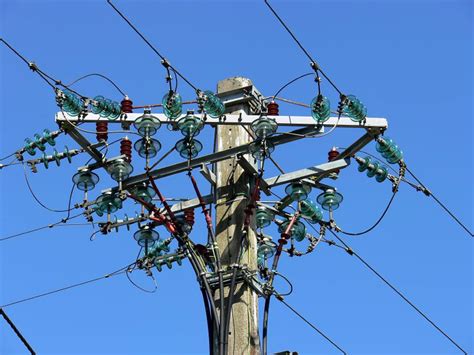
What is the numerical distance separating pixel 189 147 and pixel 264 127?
76 cm

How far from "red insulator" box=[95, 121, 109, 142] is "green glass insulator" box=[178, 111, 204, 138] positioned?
0.78m

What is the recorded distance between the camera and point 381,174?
1312 centimetres

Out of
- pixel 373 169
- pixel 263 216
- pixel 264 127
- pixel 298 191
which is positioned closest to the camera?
pixel 264 127

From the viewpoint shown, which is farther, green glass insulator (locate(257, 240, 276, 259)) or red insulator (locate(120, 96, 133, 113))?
green glass insulator (locate(257, 240, 276, 259))

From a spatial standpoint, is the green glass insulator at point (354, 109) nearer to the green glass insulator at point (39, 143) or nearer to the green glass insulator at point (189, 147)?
the green glass insulator at point (189, 147)

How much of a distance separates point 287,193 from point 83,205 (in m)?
2.33

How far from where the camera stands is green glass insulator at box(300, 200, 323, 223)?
12773 mm

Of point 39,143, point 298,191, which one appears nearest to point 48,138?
point 39,143

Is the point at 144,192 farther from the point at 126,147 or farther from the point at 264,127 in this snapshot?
the point at 264,127

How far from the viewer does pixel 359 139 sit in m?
12.1

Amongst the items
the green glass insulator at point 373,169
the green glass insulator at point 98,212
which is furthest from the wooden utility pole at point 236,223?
the green glass insulator at point 373,169

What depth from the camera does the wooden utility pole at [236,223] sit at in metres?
11.0

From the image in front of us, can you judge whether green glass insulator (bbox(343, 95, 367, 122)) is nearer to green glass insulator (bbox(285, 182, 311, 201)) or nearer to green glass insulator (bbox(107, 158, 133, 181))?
green glass insulator (bbox(285, 182, 311, 201))

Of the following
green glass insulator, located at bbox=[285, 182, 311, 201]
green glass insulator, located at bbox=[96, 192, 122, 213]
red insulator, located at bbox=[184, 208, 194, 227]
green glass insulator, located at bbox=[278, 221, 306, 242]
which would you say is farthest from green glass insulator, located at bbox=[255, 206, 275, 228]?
green glass insulator, located at bbox=[96, 192, 122, 213]
